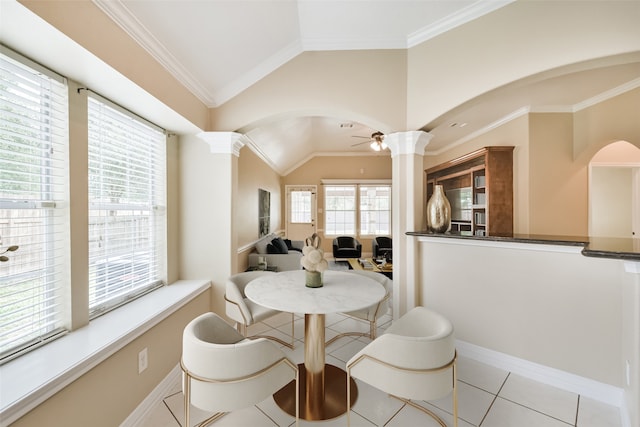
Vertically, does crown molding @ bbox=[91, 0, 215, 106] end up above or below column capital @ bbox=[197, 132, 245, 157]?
above

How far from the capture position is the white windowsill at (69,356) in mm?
1041

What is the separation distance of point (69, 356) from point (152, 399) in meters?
0.75

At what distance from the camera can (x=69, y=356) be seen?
1.30 m

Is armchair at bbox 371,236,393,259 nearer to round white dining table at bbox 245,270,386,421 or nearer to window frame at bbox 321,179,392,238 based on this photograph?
window frame at bbox 321,179,392,238

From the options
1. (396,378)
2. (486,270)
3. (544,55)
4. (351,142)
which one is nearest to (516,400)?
(486,270)

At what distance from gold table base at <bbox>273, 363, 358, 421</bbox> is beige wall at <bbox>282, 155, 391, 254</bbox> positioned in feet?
19.4

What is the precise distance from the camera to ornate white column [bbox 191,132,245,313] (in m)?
2.70

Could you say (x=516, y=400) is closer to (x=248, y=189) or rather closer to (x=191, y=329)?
(x=191, y=329)

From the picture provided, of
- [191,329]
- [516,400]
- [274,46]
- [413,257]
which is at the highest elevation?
[274,46]

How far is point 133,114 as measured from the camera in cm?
212

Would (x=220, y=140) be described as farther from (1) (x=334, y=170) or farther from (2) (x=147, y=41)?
(1) (x=334, y=170)

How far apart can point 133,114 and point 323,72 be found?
1748mm

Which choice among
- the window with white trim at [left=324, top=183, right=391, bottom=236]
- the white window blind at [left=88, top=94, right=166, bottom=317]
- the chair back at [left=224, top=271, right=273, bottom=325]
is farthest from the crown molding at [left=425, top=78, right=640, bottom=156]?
the white window blind at [left=88, top=94, right=166, bottom=317]

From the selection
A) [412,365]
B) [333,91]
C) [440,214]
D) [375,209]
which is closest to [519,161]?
[440,214]
